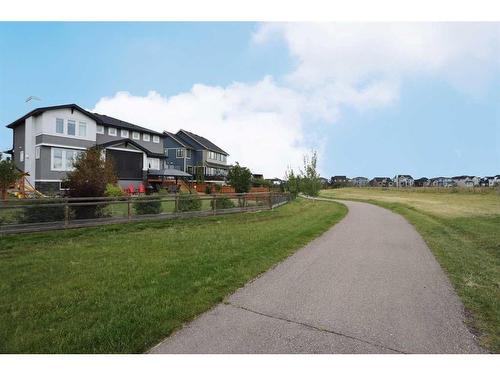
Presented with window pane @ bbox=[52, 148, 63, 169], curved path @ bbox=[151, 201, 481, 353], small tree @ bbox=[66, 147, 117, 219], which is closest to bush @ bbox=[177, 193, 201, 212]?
small tree @ bbox=[66, 147, 117, 219]

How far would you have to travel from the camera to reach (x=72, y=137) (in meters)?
29.6

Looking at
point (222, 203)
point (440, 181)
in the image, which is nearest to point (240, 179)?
point (222, 203)

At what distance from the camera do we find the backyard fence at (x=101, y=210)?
995 cm

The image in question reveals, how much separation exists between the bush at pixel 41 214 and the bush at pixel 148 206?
2899 mm

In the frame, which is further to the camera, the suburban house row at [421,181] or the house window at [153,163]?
the suburban house row at [421,181]

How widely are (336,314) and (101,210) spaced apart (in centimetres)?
1071

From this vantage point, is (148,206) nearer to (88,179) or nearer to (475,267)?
(88,179)

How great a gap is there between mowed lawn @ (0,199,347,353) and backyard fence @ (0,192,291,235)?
68 cm

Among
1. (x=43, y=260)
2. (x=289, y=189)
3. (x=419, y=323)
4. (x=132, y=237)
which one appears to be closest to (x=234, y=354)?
(x=419, y=323)

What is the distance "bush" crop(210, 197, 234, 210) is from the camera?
1661 cm

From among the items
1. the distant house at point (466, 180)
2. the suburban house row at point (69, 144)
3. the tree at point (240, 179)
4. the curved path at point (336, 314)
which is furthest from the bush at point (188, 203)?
the distant house at point (466, 180)

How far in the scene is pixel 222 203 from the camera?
17.0 meters

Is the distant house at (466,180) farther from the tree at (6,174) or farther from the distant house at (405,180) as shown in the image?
the tree at (6,174)

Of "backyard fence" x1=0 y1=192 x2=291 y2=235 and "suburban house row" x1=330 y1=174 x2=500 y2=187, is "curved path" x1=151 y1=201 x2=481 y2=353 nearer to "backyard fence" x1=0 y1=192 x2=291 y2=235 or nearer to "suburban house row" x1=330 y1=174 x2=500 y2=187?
"backyard fence" x1=0 y1=192 x2=291 y2=235
